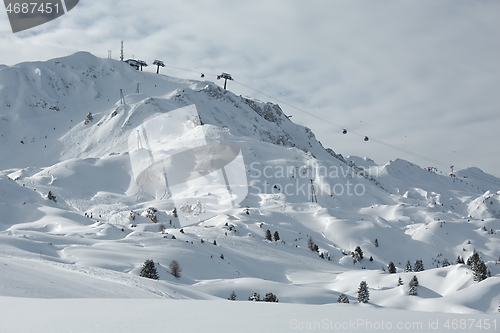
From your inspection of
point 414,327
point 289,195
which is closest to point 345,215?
point 289,195

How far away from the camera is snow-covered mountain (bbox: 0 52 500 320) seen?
23422 mm

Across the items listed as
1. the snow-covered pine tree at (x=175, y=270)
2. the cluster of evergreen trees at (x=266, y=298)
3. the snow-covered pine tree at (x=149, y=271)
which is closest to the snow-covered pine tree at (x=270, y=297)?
the cluster of evergreen trees at (x=266, y=298)

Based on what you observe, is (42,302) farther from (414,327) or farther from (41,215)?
(41,215)

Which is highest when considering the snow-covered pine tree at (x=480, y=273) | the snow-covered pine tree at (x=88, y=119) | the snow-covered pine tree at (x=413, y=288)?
the snow-covered pine tree at (x=88, y=119)

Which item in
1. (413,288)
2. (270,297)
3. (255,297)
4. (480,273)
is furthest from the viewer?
(480,273)

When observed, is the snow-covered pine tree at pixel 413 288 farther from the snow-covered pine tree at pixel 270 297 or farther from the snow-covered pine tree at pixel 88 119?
the snow-covered pine tree at pixel 88 119

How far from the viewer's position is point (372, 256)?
4750 cm

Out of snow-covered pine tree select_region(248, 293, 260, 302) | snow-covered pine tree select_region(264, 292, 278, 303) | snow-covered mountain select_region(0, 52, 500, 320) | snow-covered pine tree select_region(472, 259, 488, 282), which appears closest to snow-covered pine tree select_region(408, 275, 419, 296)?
snow-covered mountain select_region(0, 52, 500, 320)

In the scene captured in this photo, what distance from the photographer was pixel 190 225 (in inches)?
1818

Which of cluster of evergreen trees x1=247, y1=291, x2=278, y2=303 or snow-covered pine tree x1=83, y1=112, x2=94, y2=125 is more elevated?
snow-covered pine tree x1=83, y1=112, x2=94, y2=125

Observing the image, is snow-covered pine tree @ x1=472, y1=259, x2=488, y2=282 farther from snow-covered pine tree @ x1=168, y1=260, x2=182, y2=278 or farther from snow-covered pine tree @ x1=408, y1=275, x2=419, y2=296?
snow-covered pine tree @ x1=168, y1=260, x2=182, y2=278

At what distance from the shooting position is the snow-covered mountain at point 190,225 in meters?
23.4

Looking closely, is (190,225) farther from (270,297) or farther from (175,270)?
(270,297)

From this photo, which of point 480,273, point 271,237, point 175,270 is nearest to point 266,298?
point 175,270
